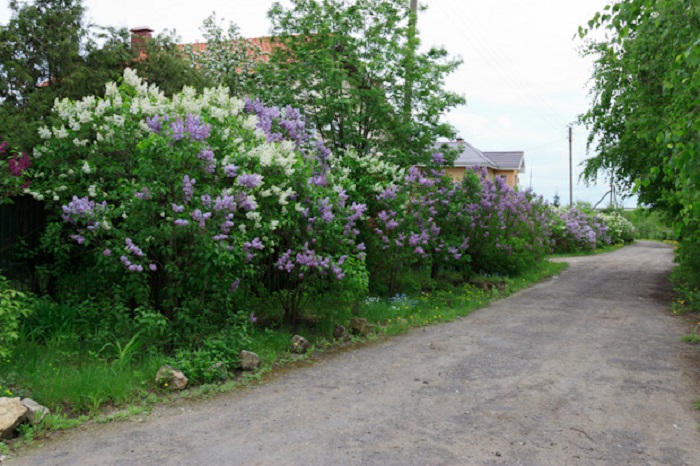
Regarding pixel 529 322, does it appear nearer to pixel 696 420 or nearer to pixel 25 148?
pixel 696 420

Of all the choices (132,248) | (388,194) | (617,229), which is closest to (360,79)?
(388,194)

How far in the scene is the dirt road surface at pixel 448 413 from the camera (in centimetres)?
418

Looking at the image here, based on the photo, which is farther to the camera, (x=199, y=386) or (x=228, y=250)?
(x=228, y=250)

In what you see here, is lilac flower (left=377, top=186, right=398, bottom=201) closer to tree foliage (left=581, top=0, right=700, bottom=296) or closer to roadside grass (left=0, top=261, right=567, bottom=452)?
roadside grass (left=0, top=261, right=567, bottom=452)

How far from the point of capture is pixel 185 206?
20.0 feet

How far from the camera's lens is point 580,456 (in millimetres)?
4199

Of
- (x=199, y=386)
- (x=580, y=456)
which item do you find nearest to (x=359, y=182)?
(x=199, y=386)

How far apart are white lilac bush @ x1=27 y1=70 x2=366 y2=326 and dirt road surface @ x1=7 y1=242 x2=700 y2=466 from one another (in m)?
1.40

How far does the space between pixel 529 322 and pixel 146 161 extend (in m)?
7.01

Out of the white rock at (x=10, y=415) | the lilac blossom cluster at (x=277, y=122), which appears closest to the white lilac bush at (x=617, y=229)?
the lilac blossom cluster at (x=277, y=122)

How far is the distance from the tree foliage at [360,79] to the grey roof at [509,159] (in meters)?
36.6

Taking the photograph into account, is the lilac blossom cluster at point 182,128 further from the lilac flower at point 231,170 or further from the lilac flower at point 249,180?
the lilac flower at point 249,180

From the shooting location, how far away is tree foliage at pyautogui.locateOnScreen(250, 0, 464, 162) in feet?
40.6

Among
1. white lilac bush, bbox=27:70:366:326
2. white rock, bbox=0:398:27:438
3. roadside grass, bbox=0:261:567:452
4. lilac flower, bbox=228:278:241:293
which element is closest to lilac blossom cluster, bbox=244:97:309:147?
white lilac bush, bbox=27:70:366:326
